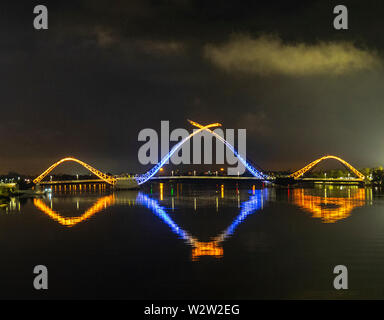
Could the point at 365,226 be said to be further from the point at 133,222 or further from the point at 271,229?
the point at 133,222

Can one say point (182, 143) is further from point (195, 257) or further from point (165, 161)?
point (195, 257)

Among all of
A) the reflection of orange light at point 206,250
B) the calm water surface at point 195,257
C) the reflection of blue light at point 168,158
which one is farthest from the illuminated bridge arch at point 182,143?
the reflection of orange light at point 206,250

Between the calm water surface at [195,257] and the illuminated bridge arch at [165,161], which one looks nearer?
the calm water surface at [195,257]

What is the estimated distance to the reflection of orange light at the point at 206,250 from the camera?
16422mm

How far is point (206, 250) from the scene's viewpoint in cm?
1755

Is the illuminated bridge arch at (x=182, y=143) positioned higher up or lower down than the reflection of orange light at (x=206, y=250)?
higher up

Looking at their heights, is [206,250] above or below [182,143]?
below

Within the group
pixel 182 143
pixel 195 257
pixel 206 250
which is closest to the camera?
pixel 195 257

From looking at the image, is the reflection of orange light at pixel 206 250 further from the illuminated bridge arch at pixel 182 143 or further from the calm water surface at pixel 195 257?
the illuminated bridge arch at pixel 182 143

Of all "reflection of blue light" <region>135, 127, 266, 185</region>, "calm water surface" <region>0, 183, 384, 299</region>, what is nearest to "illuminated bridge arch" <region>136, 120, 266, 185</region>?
"reflection of blue light" <region>135, 127, 266, 185</region>

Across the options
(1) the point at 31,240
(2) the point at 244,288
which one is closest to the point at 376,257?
(2) the point at 244,288

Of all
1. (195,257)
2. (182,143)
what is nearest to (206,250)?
(195,257)
